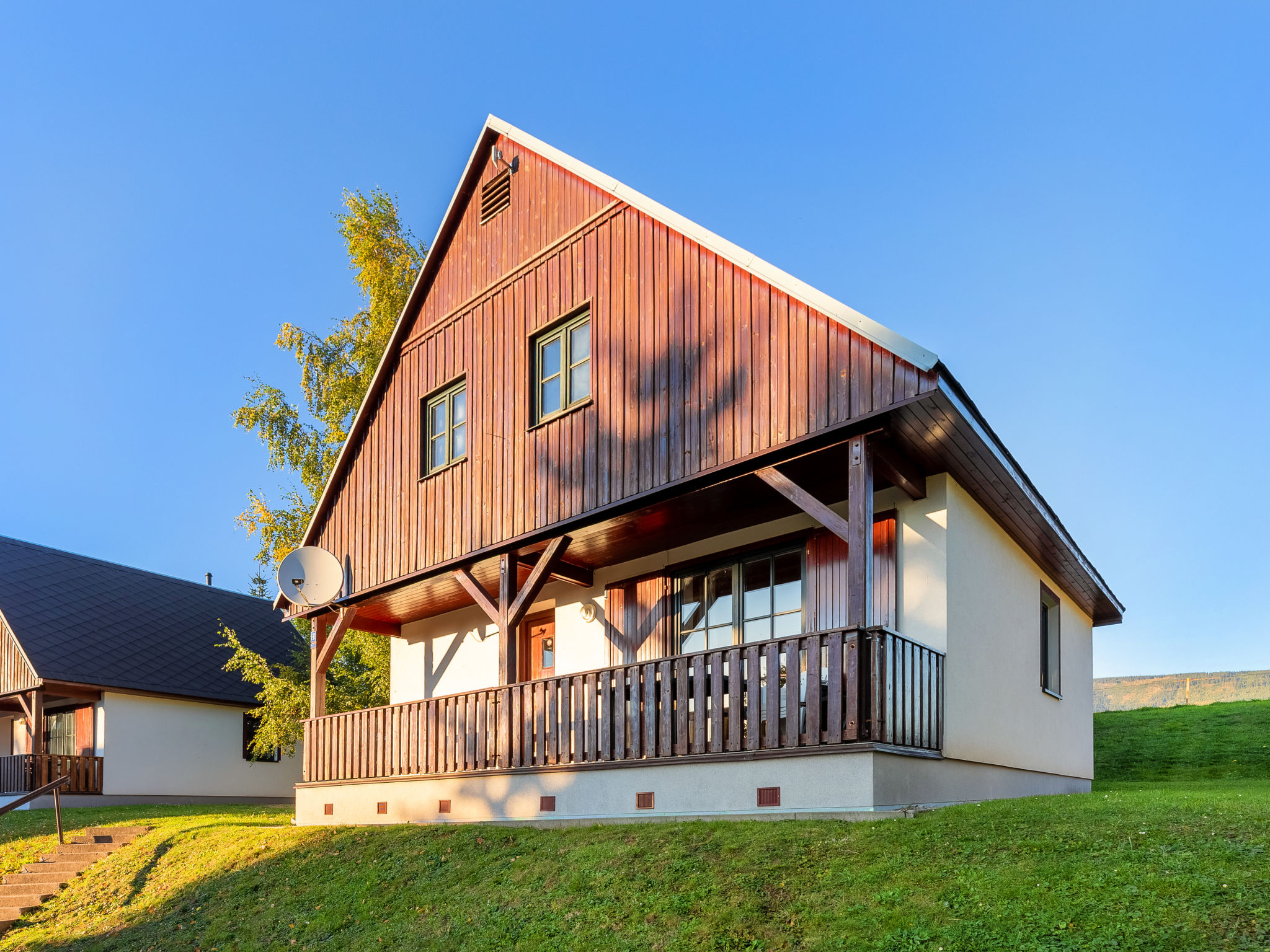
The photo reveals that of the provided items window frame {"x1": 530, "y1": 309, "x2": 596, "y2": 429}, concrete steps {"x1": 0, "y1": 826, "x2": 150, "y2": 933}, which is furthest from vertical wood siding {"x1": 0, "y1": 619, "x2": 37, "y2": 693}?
window frame {"x1": 530, "y1": 309, "x2": 596, "y2": 429}

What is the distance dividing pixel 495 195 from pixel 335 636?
662cm

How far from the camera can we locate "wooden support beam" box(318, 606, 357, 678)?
1503 centimetres

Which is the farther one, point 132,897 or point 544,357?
point 544,357

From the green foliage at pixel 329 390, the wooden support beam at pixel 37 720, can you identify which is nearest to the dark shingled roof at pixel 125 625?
the wooden support beam at pixel 37 720

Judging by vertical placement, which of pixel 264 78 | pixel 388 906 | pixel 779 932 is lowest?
pixel 388 906

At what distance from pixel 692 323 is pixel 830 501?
2.36 metres

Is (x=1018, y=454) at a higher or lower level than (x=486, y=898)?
higher

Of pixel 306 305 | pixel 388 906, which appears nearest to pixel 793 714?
pixel 388 906

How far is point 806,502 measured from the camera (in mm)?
9164

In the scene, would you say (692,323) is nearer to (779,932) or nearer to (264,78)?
(779,932)

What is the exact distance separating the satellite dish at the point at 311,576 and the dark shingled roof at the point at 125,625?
36.8 feet

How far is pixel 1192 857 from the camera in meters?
6.03

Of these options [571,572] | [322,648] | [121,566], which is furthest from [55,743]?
[571,572]

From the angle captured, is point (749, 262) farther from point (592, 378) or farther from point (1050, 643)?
point (1050, 643)
